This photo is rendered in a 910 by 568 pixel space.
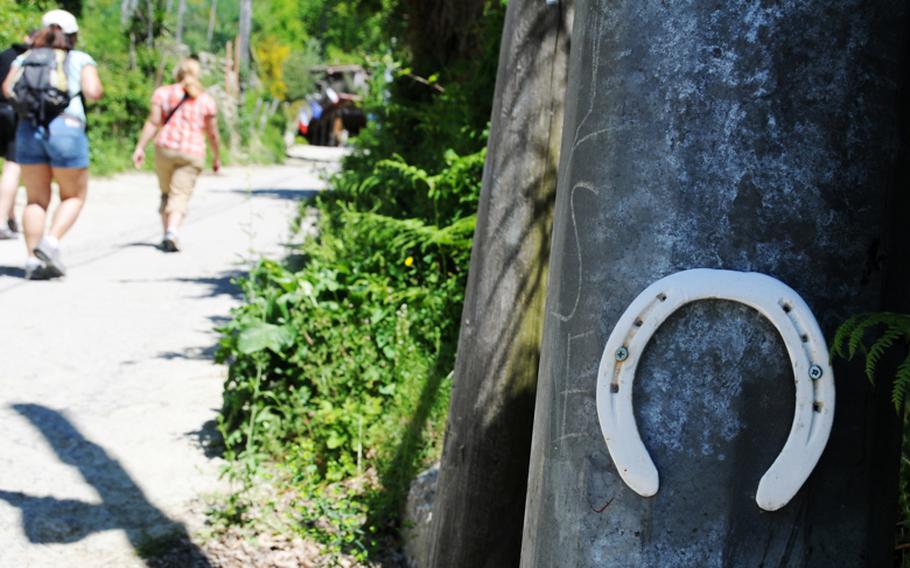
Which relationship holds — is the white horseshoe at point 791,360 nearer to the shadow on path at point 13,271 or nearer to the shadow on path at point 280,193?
the shadow on path at point 13,271

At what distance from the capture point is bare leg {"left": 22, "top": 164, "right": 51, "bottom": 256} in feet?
28.5

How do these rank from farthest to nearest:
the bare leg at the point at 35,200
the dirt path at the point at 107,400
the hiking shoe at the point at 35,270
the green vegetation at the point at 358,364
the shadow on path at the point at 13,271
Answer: the shadow on path at the point at 13,271, the hiking shoe at the point at 35,270, the bare leg at the point at 35,200, the green vegetation at the point at 358,364, the dirt path at the point at 107,400


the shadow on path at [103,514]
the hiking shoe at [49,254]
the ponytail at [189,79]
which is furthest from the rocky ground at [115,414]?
the ponytail at [189,79]

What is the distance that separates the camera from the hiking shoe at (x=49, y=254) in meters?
8.70

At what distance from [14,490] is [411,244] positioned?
8.07 ft

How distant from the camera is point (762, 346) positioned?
6.80ft

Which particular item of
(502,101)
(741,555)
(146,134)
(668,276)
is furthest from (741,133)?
(146,134)

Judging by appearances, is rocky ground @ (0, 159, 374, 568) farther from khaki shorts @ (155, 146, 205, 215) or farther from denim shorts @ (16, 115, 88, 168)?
denim shorts @ (16, 115, 88, 168)

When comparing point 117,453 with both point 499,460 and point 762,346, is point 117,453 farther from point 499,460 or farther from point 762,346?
point 762,346

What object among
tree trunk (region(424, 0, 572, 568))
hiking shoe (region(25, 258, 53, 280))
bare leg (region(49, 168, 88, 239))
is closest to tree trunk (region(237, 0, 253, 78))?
bare leg (region(49, 168, 88, 239))

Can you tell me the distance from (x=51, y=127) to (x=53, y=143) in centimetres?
12

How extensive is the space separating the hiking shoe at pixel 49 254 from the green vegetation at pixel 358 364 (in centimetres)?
283

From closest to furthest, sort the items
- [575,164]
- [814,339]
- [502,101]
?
[814,339] → [575,164] → [502,101]

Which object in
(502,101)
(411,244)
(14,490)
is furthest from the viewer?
(411,244)
